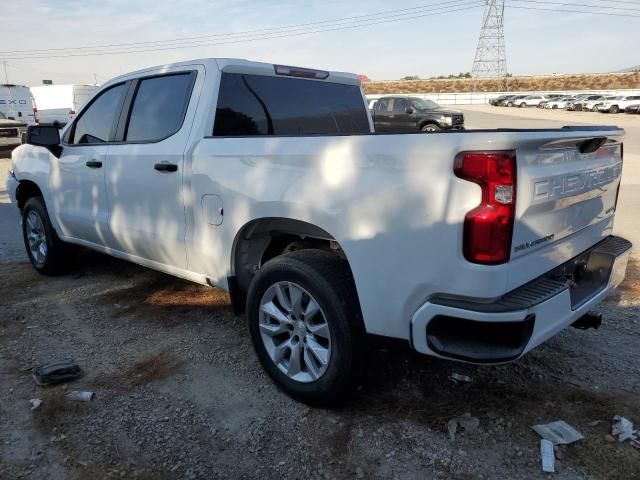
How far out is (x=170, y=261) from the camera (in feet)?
12.5

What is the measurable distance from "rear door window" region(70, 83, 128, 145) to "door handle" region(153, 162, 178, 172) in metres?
0.95

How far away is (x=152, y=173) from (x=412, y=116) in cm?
1931

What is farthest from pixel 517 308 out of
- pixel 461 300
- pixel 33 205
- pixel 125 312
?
pixel 33 205

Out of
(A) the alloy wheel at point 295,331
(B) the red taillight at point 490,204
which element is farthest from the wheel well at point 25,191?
(B) the red taillight at point 490,204

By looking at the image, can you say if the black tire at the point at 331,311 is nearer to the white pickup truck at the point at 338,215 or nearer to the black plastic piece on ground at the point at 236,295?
the white pickup truck at the point at 338,215

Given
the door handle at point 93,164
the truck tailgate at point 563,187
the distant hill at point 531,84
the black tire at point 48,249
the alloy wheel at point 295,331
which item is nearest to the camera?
the truck tailgate at point 563,187

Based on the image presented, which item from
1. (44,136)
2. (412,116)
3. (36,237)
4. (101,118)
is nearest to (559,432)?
(101,118)

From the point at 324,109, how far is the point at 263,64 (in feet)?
2.06

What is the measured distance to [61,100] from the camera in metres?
24.8

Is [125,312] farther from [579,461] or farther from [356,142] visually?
[579,461]

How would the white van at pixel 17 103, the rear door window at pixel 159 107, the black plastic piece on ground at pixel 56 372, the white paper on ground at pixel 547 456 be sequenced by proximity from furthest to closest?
the white van at pixel 17 103, the rear door window at pixel 159 107, the black plastic piece on ground at pixel 56 372, the white paper on ground at pixel 547 456

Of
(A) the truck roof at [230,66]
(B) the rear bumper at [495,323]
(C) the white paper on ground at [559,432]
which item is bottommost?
(C) the white paper on ground at [559,432]

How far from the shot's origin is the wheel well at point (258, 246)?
3.17m

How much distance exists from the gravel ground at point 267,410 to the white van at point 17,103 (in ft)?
67.9
